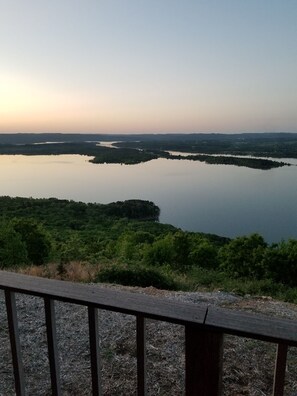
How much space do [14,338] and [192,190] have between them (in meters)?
57.5

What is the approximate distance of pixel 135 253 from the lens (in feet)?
67.6

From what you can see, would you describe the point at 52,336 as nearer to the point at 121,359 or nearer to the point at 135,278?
the point at 121,359

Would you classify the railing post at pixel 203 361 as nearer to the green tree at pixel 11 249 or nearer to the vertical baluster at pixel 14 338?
the vertical baluster at pixel 14 338

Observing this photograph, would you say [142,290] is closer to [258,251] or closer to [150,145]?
[258,251]

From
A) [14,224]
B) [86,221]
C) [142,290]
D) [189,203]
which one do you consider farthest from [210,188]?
[142,290]

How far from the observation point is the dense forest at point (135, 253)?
7535 millimetres

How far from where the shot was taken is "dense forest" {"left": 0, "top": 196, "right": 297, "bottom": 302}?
24.7ft

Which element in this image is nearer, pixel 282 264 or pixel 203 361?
pixel 203 361

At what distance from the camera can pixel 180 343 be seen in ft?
12.1

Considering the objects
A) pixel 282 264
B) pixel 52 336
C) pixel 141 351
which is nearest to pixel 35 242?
pixel 282 264

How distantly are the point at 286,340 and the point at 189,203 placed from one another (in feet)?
164

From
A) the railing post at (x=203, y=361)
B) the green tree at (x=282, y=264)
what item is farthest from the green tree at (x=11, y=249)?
the railing post at (x=203, y=361)

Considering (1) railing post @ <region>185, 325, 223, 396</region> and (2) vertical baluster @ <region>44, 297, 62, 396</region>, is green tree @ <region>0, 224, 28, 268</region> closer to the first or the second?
(2) vertical baluster @ <region>44, 297, 62, 396</region>

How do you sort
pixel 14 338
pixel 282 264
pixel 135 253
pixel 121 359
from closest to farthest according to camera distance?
pixel 14 338
pixel 121 359
pixel 282 264
pixel 135 253
